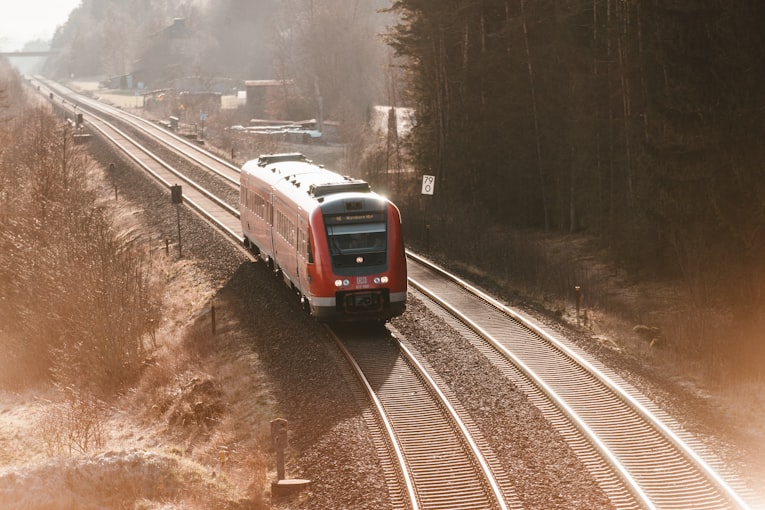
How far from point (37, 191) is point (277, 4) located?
11558 cm

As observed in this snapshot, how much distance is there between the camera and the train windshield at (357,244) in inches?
764

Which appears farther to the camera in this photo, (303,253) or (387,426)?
(303,253)

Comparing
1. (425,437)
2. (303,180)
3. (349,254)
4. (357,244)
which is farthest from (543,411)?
(303,180)

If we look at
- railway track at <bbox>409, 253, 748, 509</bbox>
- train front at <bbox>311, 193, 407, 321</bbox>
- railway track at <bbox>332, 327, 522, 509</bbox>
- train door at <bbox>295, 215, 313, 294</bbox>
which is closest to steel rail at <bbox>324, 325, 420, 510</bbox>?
railway track at <bbox>332, 327, 522, 509</bbox>

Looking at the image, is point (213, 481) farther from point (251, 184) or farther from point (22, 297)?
point (22, 297)

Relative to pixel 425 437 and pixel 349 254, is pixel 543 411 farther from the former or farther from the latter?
pixel 349 254

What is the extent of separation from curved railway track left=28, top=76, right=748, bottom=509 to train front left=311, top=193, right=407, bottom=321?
33.0 inches

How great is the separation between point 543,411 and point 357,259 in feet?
18.3

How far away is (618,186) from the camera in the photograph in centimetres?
3459

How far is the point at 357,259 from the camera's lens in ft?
63.8

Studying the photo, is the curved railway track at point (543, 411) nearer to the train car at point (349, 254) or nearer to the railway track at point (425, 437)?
the railway track at point (425, 437)

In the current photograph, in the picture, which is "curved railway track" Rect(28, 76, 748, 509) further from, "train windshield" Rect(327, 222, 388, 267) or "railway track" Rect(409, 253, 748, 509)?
"train windshield" Rect(327, 222, 388, 267)

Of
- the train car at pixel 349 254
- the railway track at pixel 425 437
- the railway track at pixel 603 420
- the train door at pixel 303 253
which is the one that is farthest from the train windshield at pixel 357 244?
the railway track at pixel 603 420

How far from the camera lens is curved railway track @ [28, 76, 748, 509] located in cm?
1254
